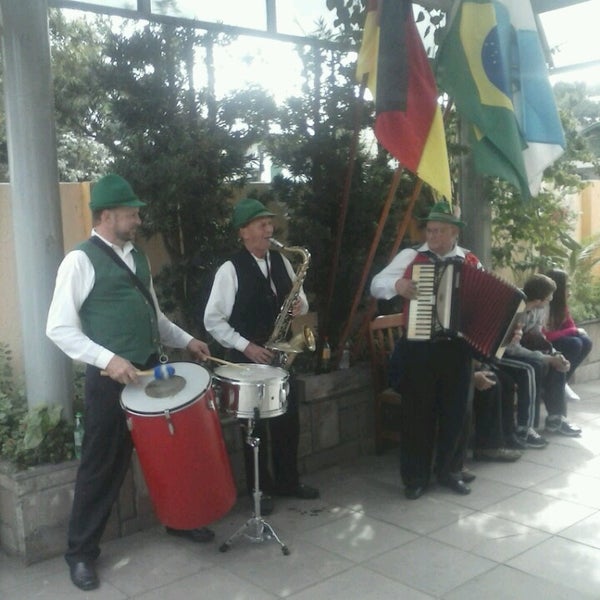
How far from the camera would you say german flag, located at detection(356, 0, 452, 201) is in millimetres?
4535

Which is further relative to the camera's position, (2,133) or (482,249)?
(2,133)

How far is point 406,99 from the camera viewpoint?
4590 mm

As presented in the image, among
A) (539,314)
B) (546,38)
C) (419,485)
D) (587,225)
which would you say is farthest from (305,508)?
(587,225)

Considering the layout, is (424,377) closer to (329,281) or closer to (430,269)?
(430,269)

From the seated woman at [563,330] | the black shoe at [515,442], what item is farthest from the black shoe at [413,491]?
the seated woman at [563,330]

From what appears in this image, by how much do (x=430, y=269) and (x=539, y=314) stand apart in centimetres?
215

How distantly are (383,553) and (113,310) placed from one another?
1820 millimetres

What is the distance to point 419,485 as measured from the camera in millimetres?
4672

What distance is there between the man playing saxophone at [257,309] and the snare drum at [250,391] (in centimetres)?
41

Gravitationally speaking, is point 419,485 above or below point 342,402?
below

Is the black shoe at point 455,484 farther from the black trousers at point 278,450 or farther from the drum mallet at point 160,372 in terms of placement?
the drum mallet at point 160,372

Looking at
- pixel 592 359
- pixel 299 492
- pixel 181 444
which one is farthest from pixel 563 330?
pixel 181 444

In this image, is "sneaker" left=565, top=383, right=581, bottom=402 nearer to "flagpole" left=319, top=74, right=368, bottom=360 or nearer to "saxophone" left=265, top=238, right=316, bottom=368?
"flagpole" left=319, top=74, right=368, bottom=360

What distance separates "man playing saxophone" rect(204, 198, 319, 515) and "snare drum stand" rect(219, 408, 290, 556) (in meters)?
0.34
